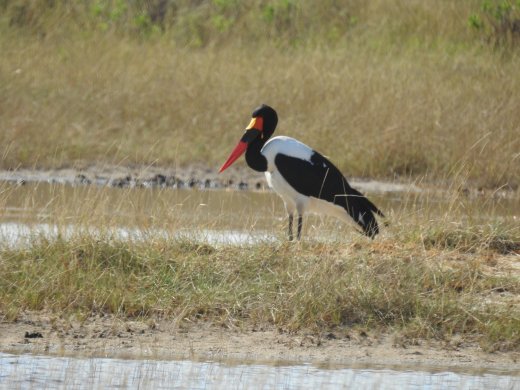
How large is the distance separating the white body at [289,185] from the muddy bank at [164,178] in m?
2.06

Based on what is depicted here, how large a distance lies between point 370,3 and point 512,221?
29.2 ft

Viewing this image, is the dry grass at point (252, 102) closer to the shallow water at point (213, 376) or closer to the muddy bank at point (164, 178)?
the muddy bank at point (164, 178)

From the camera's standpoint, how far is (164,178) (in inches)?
376

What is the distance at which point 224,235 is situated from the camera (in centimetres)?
630

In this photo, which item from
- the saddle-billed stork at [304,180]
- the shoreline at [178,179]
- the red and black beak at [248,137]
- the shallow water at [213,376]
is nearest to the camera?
the shallow water at [213,376]

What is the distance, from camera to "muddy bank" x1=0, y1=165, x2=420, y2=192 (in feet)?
30.7

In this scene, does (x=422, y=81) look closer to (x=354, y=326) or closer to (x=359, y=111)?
(x=359, y=111)

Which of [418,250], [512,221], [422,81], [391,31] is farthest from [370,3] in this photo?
[418,250]

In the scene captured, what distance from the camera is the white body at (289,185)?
7211 mm

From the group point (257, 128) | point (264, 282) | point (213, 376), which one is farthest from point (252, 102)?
point (213, 376)

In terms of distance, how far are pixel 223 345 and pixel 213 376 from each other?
390 mm

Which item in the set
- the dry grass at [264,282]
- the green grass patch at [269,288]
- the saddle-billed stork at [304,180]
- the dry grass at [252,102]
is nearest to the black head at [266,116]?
the saddle-billed stork at [304,180]

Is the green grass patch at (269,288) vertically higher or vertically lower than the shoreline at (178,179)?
higher

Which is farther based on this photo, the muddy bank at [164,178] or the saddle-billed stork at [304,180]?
the muddy bank at [164,178]
